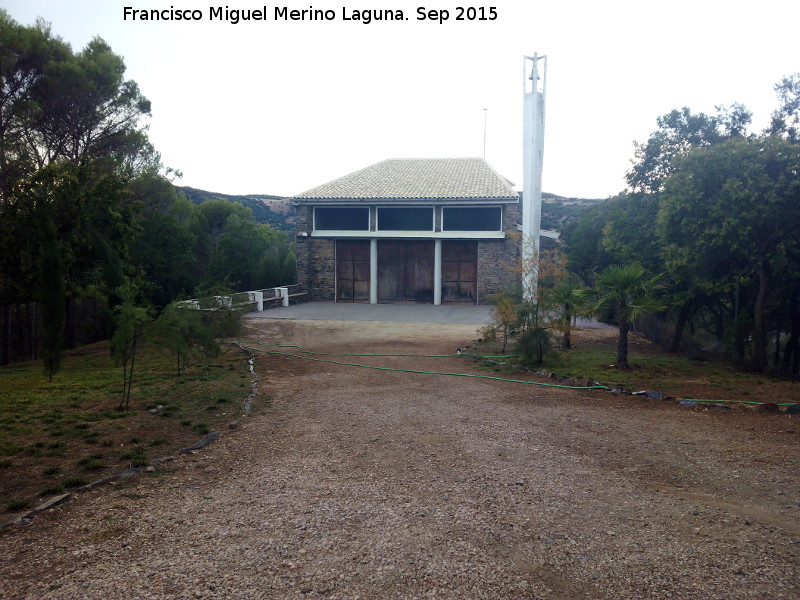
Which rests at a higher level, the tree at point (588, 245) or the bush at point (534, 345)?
the tree at point (588, 245)

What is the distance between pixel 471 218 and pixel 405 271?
3.86 m

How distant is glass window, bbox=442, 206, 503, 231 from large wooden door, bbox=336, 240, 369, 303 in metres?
3.95

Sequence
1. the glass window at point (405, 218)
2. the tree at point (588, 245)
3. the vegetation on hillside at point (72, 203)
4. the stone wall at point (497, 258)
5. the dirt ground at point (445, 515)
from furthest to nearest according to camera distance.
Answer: the glass window at point (405, 218), the stone wall at point (497, 258), the tree at point (588, 245), the vegetation on hillside at point (72, 203), the dirt ground at point (445, 515)

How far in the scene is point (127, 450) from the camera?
635cm

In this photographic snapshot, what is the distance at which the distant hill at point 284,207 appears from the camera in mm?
58750

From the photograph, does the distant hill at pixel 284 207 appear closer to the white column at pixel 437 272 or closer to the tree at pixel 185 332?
the white column at pixel 437 272

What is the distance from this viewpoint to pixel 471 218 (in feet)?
88.1

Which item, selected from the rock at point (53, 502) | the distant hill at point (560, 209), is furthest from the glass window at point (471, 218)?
the distant hill at point (560, 209)

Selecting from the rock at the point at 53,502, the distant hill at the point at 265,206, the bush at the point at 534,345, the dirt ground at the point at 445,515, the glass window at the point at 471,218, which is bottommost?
the dirt ground at the point at 445,515

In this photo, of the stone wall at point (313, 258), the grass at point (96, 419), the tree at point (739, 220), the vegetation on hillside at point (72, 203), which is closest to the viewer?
the grass at point (96, 419)

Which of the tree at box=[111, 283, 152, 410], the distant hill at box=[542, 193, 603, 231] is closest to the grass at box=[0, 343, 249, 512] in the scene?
the tree at box=[111, 283, 152, 410]

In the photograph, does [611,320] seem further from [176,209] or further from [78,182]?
[176,209]

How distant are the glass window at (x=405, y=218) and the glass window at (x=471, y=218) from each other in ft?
2.50

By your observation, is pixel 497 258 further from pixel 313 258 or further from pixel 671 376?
pixel 671 376
